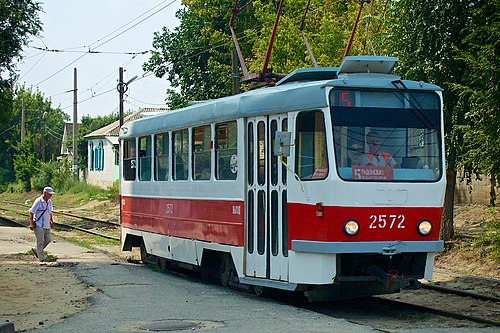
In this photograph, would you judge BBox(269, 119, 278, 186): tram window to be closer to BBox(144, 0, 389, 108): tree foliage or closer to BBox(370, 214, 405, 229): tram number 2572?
BBox(370, 214, 405, 229): tram number 2572

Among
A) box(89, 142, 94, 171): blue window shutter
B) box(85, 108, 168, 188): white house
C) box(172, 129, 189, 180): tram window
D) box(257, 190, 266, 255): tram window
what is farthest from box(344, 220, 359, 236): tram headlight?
box(89, 142, 94, 171): blue window shutter

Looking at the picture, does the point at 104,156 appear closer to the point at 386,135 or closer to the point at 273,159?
the point at 273,159

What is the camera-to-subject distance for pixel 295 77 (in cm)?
1433

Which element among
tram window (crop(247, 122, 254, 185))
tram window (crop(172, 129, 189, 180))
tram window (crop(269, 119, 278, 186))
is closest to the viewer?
tram window (crop(269, 119, 278, 186))

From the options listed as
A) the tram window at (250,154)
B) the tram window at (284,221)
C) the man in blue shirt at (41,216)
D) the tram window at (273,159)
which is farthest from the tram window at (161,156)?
the tram window at (284,221)

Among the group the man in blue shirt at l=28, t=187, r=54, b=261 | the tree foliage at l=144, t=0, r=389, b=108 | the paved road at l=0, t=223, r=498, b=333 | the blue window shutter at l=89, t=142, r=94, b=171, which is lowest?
the paved road at l=0, t=223, r=498, b=333

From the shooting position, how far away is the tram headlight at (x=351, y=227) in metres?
12.3

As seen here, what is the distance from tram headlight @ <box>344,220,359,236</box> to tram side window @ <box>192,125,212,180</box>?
12.7 ft

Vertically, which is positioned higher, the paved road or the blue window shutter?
the blue window shutter

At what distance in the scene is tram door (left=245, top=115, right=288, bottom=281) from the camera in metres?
13.2

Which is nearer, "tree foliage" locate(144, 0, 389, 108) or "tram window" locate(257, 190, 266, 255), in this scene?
"tram window" locate(257, 190, 266, 255)

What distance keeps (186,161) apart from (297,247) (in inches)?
180

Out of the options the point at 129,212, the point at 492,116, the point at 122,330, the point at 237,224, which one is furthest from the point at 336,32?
the point at 122,330

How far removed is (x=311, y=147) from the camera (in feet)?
41.9
